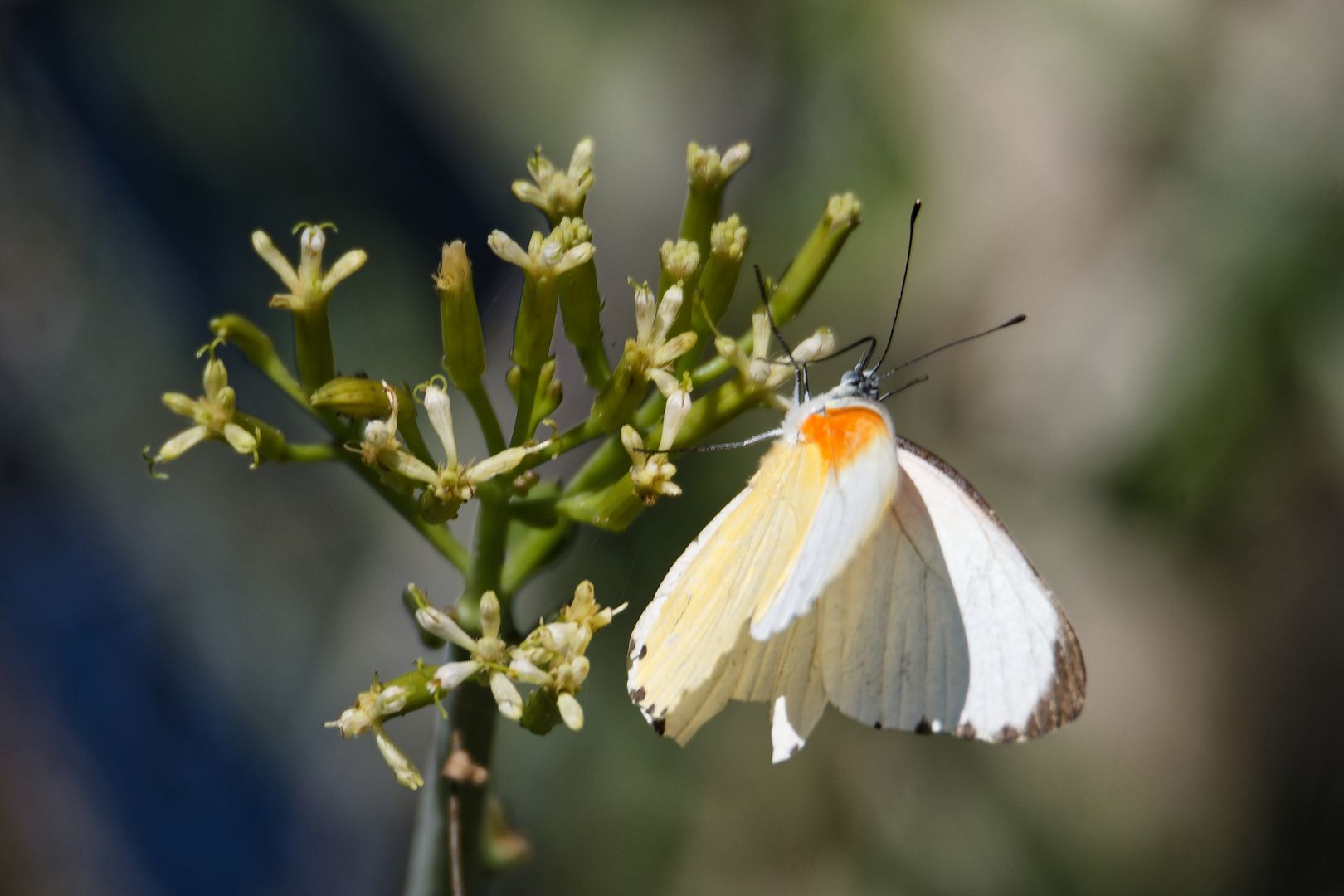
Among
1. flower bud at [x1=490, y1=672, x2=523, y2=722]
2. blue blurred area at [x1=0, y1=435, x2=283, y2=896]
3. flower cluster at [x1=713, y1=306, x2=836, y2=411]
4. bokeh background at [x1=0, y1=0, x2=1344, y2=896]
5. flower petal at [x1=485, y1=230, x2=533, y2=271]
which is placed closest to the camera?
flower bud at [x1=490, y1=672, x2=523, y2=722]

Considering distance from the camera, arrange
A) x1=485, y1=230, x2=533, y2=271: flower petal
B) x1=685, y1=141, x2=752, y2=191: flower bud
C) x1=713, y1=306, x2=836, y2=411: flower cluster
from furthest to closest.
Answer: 1. x1=685, y1=141, x2=752, y2=191: flower bud
2. x1=713, y1=306, x2=836, y2=411: flower cluster
3. x1=485, y1=230, x2=533, y2=271: flower petal

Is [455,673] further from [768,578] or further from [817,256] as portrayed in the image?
[817,256]

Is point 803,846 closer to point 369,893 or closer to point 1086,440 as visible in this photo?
point 369,893

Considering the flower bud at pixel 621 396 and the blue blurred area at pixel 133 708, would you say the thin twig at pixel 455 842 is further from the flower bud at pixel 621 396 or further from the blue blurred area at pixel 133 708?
the blue blurred area at pixel 133 708

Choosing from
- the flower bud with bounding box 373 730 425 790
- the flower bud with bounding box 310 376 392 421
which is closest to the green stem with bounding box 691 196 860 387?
the flower bud with bounding box 310 376 392 421

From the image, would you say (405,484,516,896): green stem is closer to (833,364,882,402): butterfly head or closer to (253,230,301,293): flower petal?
(253,230,301,293): flower petal

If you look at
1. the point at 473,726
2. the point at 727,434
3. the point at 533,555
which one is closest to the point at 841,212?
the point at 533,555

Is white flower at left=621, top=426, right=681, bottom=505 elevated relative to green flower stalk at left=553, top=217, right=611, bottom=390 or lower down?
lower down
